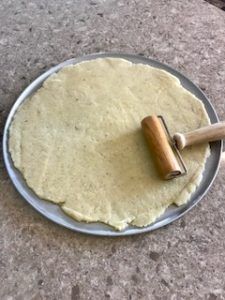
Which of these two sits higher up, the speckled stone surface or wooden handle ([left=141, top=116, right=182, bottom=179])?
wooden handle ([left=141, top=116, right=182, bottom=179])

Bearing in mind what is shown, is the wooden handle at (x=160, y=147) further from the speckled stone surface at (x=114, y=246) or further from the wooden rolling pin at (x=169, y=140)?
the speckled stone surface at (x=114, y=246)

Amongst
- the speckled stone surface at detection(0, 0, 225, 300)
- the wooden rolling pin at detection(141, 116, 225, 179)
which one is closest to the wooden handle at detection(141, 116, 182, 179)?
the wooden rolling pin at detection(141, 116, 225, 179)

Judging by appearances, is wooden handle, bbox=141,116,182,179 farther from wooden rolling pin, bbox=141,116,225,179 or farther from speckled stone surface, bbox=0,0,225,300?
speckled stone surface, bbox=0,0,225,300

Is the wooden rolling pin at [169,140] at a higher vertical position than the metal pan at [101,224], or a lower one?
higher

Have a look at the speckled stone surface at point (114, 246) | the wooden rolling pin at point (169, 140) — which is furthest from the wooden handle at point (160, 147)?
the speckled stone surface at point (114, 246)

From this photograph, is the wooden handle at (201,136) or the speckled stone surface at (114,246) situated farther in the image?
the wooden handle at (201,136)

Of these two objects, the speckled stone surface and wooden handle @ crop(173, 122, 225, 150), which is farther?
wooden handle @ crop(173, 122, 225, 150)

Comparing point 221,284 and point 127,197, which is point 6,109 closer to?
point 127,197

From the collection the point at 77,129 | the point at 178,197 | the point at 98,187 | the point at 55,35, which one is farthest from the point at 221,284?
the point at 55,35

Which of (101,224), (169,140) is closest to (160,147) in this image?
(169,140)
